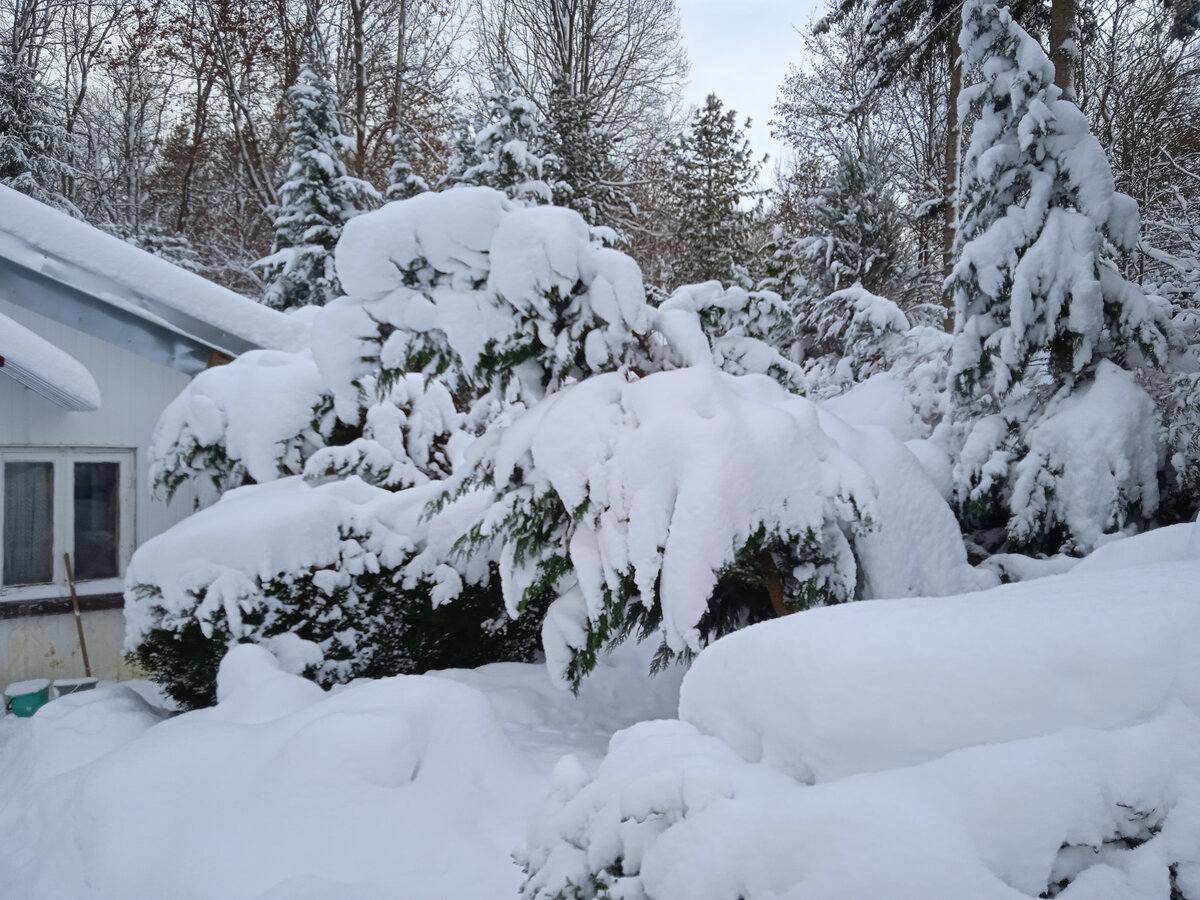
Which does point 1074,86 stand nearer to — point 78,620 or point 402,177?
point 402,177

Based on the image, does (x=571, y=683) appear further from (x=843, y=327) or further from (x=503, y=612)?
(x=843, y=327)

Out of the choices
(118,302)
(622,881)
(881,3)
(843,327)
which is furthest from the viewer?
(881,3)

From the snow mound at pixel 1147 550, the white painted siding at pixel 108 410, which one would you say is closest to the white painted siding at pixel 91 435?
the white painted siding at pixel 108 410

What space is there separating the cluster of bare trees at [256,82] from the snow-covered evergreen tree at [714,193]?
10.5 ft

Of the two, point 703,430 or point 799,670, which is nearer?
point 799,670

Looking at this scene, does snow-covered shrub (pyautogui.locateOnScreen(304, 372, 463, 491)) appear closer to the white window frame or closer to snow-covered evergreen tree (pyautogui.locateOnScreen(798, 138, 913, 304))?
the white window frame

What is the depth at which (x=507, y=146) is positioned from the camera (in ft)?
→ 44.1

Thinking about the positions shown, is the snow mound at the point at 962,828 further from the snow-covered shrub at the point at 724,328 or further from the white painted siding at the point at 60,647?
the white painted siding at the point at 60,647

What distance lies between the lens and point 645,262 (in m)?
21.4

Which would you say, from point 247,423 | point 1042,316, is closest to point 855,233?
point 1042,316

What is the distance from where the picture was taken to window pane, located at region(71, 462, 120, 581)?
6473mm

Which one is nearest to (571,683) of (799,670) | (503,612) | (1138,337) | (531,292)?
(503,612)

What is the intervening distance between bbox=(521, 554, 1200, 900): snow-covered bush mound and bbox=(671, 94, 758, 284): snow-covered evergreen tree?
15.7 metres

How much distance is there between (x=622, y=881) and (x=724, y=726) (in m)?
0.42
